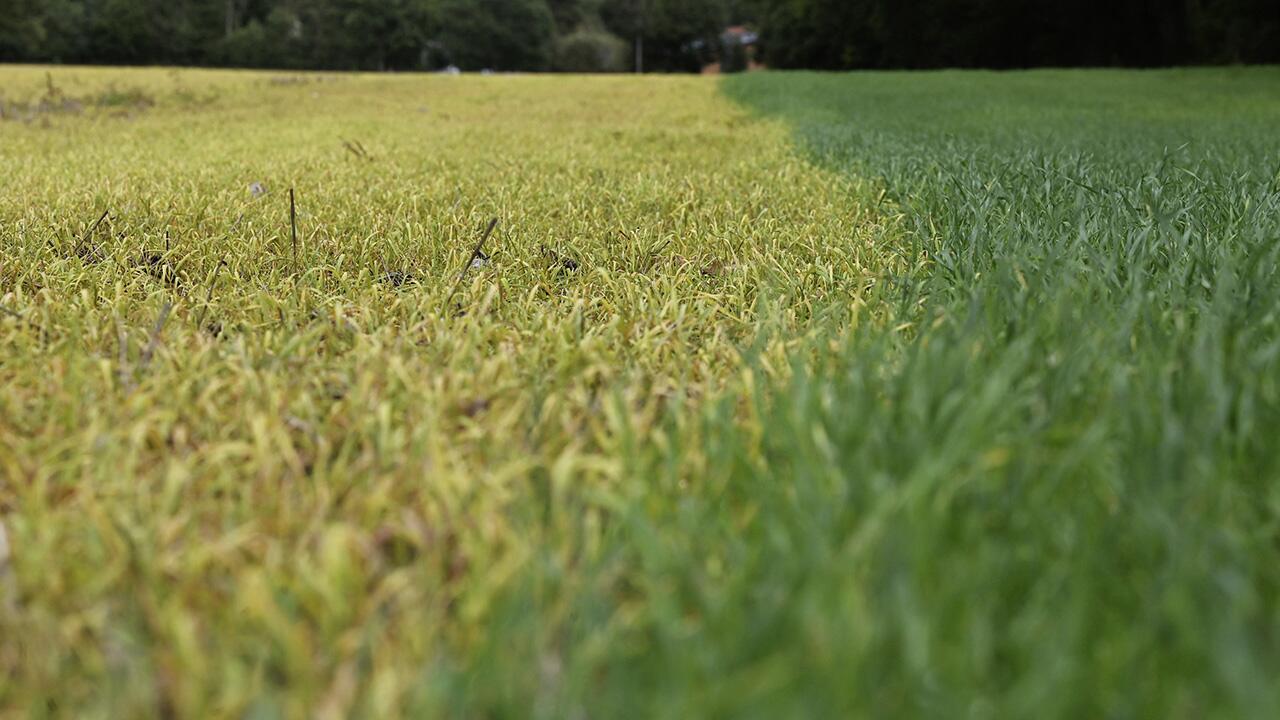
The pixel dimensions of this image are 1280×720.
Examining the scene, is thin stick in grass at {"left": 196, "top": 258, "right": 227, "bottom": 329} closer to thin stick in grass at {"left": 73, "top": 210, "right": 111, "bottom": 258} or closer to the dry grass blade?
thin stick in grass at {"left": 73, "top": 210, "right": 111, "bottom": 258}

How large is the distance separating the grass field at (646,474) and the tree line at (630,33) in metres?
29.1

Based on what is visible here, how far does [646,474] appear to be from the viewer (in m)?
1.43

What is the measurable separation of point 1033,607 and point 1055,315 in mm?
964

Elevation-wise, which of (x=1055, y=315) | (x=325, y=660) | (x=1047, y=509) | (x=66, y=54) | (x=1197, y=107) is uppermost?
(x=66, y=54)

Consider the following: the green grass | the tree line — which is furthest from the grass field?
the tree line

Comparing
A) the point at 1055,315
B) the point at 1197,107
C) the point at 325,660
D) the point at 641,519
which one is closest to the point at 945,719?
the point at 641,519

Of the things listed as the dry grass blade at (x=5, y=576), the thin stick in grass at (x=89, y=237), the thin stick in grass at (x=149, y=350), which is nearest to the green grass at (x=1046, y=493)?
the dry grass blade at (x=5, y=576)

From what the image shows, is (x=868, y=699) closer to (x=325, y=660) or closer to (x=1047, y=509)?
(x=1047, y=509)

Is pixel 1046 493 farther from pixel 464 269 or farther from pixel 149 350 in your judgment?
pixel 464 269

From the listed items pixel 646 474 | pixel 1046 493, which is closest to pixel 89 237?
pixel 646 474

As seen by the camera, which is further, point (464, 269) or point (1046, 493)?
point (464, 269)

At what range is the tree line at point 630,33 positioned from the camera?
113 feet

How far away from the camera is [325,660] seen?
3.43ft

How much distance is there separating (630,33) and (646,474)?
91.3m
